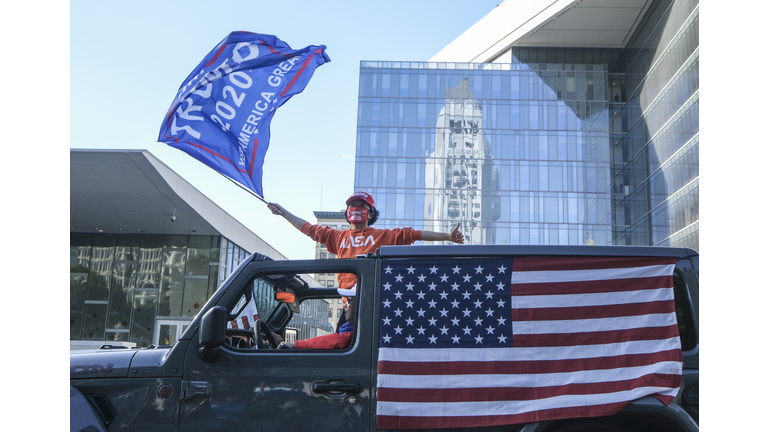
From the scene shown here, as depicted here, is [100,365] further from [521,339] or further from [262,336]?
[521,339]

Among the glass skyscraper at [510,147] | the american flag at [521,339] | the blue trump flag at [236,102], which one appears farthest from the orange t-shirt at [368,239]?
the glass skyscraper at [510,147]

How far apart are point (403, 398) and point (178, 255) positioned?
3188cm

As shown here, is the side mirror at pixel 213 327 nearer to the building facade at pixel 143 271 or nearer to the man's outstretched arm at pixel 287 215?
the man's outstretched arm at pixel 287 215

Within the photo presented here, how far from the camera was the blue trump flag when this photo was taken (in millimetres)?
5738

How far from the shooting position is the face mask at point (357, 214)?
545 cm

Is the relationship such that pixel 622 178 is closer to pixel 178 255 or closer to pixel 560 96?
pixel 560 96

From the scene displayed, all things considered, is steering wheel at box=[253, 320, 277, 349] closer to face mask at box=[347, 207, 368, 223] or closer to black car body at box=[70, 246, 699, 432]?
black car body at box=[70, 246, 699, 432]

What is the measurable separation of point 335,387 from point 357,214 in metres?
2.16

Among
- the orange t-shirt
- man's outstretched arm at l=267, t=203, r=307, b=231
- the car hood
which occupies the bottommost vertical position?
the car hood

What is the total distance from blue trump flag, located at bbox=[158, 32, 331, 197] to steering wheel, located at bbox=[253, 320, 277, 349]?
1915mm

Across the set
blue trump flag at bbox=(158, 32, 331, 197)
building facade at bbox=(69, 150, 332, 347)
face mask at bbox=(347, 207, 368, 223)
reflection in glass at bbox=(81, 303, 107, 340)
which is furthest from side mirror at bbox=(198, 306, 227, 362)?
reflection in glass at bbox=(81, 303, 107, 340)

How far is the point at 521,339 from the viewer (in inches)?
142

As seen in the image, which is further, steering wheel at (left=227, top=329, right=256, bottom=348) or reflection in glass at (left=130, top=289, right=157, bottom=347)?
reflection in glass at (left=130, top=289, right=157, bottom=347)

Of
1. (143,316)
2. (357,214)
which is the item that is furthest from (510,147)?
(357,214)
